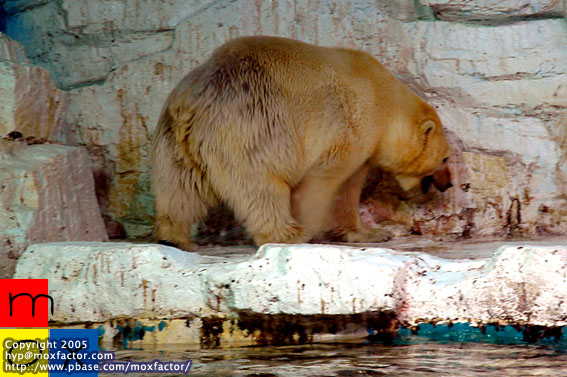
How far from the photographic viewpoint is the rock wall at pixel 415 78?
5.59 m

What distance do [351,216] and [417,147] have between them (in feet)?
2.32

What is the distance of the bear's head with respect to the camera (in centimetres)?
532

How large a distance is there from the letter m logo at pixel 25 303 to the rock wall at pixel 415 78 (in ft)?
6.55

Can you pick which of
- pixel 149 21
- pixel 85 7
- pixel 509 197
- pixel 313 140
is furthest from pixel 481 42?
pixel 85 7

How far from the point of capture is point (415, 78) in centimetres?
580

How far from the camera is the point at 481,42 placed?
5.66 meters

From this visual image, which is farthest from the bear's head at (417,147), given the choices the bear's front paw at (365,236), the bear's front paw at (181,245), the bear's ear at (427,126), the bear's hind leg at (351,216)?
the bear's front paw at (181,245)

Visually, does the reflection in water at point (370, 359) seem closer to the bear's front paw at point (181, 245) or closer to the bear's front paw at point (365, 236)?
the bear's front paw at point (181, 245)

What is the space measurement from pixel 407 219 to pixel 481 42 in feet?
4.85

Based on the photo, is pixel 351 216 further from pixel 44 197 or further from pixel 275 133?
pixel 44 197

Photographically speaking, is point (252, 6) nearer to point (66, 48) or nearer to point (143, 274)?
point (66, 48)

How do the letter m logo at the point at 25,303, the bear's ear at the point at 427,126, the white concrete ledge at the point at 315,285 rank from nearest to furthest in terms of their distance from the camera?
1. the white concrete ledge at the point at 315,285
2. the letter m logo at the point at 25,303
3. the bear's ear at the point at 427,126

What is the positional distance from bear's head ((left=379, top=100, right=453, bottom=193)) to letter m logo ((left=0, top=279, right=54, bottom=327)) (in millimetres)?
2599

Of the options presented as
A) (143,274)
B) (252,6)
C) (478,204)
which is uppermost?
(252,6)
